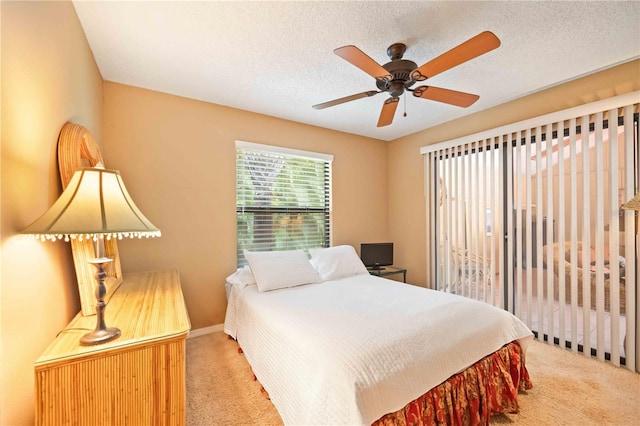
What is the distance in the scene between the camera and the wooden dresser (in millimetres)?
923

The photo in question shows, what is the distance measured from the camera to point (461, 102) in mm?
2111

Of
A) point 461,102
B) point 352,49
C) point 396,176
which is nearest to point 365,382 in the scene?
point 352,49

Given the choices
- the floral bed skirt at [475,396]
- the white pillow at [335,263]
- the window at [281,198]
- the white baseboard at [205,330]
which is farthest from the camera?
the window at [281,198]

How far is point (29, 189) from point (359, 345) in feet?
5.14

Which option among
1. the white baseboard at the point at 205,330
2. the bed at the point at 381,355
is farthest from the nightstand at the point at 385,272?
the white baseboard at the point at 205,330

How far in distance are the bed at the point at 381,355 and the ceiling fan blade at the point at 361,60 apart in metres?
1.59

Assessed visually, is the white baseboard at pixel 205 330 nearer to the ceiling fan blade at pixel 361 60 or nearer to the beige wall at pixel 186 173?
the beige wall at pixel 186 173

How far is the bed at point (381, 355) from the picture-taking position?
4.10 ft

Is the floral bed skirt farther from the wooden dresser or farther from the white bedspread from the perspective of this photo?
the wooden dresser

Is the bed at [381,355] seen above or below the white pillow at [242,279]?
below

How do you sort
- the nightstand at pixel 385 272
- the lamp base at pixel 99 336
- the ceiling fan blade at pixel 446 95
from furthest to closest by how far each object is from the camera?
1. the nightstand at pixel 385 272
2. the ceiling fan blade at pixel 446 95
3. the lamp base at pixel 99 336

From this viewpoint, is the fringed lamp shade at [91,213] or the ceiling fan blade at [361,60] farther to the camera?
the ceiling fan blade at [361,60]

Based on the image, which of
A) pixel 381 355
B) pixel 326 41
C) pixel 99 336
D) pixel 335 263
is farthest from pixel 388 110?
pixel 99 336

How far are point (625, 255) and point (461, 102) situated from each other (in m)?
1.92
